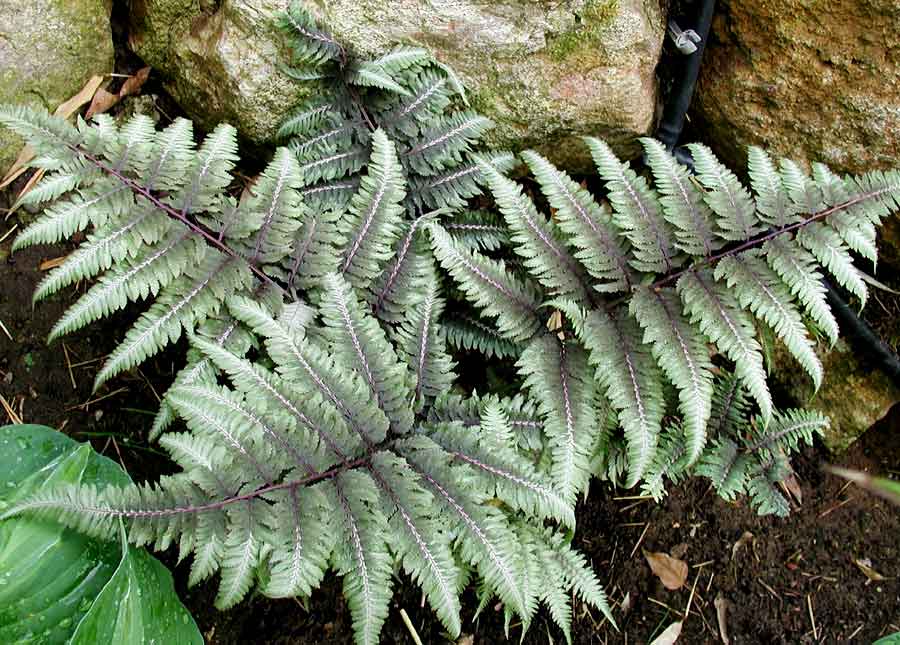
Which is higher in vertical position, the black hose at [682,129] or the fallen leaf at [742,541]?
the black hose at [682,129]

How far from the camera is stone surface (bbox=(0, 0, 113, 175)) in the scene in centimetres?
312

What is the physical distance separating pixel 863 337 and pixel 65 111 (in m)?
3.57

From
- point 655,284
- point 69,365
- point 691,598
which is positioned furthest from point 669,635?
point 69,365

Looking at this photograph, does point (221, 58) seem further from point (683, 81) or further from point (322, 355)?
point (683, 81)

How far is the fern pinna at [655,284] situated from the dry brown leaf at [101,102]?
5.43 feet

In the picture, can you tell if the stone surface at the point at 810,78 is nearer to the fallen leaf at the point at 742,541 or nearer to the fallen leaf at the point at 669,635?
the fallen leaf at the point at 742,541

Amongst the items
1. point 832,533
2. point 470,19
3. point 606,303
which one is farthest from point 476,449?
point 832,533

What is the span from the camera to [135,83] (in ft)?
11.6

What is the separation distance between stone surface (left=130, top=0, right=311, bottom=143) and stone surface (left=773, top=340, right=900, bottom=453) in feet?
8.30

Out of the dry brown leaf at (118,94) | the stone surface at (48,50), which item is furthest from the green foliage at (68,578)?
the dry brown leaf at (118,94)

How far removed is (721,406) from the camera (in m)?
3.30

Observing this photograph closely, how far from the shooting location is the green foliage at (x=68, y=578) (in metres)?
2.27

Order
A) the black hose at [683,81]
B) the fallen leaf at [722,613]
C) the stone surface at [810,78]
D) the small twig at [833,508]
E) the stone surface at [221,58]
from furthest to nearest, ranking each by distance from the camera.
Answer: the small twig at [833,508] < the fallen leaf at [722,613] < the black hose at [683,81] < the stone surface at [221,58] < the stone surface at [810,78]

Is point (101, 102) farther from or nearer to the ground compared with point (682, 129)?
nearer to the ground
